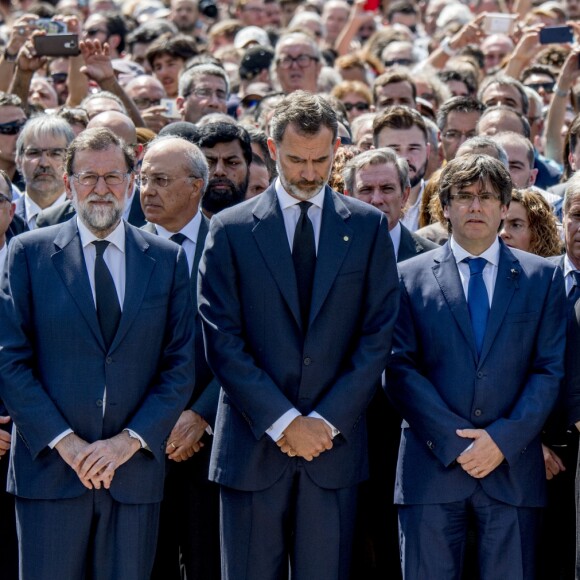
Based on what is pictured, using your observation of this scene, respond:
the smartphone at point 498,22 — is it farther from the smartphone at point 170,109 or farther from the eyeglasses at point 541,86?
the smartphone at point 170,109

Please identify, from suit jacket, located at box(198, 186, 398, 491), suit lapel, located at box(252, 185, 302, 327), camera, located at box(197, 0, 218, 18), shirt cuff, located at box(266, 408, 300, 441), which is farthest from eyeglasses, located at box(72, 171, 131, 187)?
camera, located at box(197, 0, 218, 18)

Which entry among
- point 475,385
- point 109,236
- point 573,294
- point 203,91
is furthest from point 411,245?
point 203,91

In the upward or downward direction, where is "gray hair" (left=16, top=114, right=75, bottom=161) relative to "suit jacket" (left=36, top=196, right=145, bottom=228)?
upward

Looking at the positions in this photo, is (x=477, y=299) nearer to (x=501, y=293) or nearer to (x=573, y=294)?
(x=501, y=293)

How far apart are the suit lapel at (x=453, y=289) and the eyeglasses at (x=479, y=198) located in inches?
8.4

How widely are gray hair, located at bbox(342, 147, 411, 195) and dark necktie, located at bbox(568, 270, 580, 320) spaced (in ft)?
3.76

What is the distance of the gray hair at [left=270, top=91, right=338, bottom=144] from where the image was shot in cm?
516

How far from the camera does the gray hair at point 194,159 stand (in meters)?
6.21

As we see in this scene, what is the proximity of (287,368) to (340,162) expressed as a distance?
84.0 inches

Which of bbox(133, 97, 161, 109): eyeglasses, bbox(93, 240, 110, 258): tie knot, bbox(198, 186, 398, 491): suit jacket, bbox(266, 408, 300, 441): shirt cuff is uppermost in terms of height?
A: bbox(133, 97, 161, 109): eyeglasses

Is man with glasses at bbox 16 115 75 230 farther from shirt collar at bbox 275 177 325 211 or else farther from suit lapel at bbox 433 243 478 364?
suit lapel at bbox 433 243 478 364

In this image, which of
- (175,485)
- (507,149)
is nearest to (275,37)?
(507,149)

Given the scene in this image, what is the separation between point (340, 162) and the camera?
6988 millimetres

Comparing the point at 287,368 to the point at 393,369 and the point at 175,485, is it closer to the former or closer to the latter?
the point at 393,369
